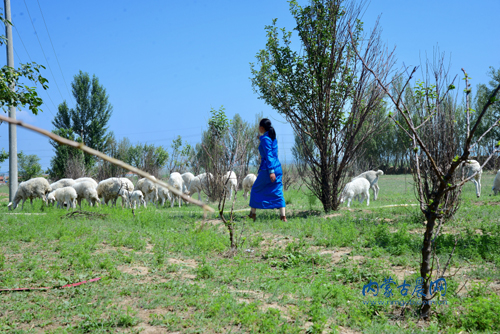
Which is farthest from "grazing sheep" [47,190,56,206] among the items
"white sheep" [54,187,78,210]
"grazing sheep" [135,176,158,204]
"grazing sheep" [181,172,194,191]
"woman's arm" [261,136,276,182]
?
"woman's arm" [261,136,276,182]

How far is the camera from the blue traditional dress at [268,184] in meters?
8.18

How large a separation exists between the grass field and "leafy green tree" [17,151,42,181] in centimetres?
2765

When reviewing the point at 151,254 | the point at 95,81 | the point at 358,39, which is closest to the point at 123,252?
the point at 151,254

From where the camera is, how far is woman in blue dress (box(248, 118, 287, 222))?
812 cm

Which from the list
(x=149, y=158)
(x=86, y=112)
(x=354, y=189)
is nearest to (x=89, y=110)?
(x=86, y=112)

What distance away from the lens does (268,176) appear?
→ 8.33 metres

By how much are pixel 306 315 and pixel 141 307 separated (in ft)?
5.49

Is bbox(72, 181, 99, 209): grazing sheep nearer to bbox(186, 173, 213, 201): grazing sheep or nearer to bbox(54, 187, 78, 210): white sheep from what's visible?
bbox(54, 187, 78, 210): white sheep

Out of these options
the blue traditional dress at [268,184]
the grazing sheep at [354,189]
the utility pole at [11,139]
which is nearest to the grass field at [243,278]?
the blue traditional dress at [268,184]

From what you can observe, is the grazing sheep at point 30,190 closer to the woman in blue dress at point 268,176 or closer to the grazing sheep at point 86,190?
the grazing sheep at point 86,190

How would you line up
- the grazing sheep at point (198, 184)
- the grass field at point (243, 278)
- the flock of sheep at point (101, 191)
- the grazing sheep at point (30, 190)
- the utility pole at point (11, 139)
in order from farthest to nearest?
1. the grazing sheep at point (198, 184)
2. the utility pole at point (11, 139)
3. the grazing sheep at point (30, 190)
4. the flock of sheep at point (101, 191)
5. the grass field at point (243, 278)

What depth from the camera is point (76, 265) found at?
5043 millimetres

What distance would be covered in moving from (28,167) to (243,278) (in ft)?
115

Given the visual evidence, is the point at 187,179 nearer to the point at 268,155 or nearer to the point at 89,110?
the point at 268,155
